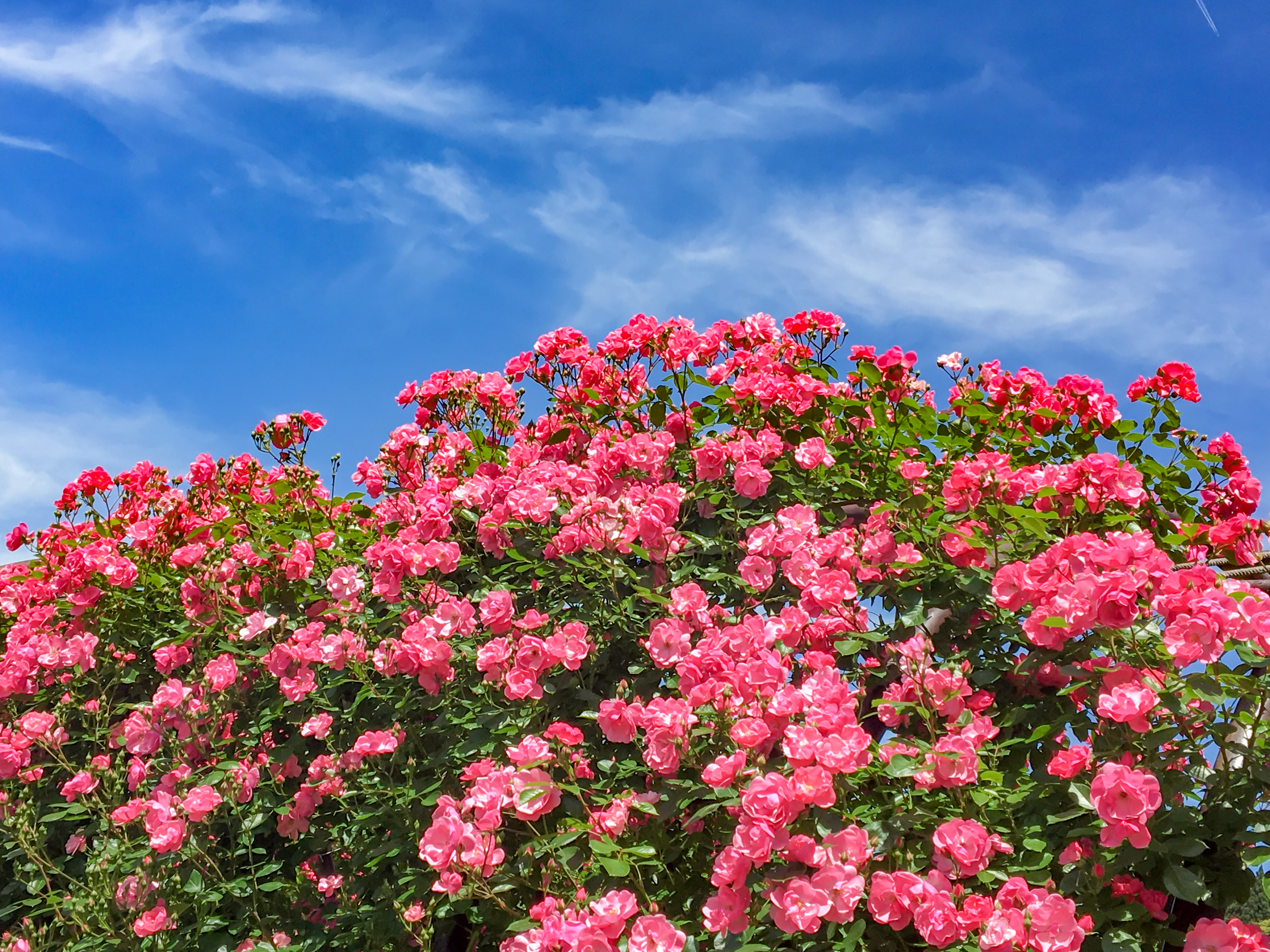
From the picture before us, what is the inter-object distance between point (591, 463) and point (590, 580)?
21.1 inches

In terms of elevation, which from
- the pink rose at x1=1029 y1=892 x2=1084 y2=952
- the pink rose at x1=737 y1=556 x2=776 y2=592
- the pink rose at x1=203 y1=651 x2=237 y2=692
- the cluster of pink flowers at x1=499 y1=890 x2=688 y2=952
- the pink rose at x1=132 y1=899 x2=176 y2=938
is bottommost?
the pink rose at x1=1029 y1=892 x2=1084 y2=952

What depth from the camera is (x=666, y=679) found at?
3400mm

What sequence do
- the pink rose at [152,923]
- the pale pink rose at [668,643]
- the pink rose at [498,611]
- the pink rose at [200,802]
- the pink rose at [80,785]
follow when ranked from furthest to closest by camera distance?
the pink rose at [80,785] < the pink rose at [200,802] < the pink rose at [152,923] < the pink rose at [498,611] < the pale pink rose at [668,643]


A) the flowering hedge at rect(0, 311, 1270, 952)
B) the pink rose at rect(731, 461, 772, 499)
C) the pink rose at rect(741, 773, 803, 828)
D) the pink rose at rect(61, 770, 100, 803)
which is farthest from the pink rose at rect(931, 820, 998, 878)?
the pink rose at rect(61, 770, 100, 803)

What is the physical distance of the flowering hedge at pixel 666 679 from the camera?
259 cm

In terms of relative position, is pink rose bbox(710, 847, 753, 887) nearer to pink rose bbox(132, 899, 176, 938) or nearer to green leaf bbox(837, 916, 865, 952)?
green leaf bbox(837, 916, 865, 952)

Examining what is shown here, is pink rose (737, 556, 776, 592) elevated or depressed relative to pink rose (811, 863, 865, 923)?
elevated

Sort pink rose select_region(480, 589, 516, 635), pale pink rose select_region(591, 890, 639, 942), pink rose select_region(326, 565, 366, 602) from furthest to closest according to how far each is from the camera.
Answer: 1. pink rose select_region(326, 565, 366, 602)
2. pink rose select_region(480, 589, 516, 635)
3. pale pink rose select_region(591, 890, 639, 942)

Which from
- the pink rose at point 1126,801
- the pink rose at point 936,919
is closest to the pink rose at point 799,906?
the pink rose at point 936,919

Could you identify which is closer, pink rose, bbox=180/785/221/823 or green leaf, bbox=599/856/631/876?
green leaf, bbox=599/856/631/876

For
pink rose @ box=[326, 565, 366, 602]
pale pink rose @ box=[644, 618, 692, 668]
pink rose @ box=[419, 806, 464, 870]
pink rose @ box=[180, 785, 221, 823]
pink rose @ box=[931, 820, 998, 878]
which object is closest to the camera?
pink rose @ box=[931, 820, 998, 878]

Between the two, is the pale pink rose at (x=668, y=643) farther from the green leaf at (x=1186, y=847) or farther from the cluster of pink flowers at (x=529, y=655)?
the green leaf at (x=1186, y=847)

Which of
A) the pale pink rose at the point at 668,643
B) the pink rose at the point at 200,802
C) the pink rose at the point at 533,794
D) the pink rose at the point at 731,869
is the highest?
the pale pink rose at the point at 668,643

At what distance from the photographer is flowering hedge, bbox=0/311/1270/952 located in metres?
2.59
